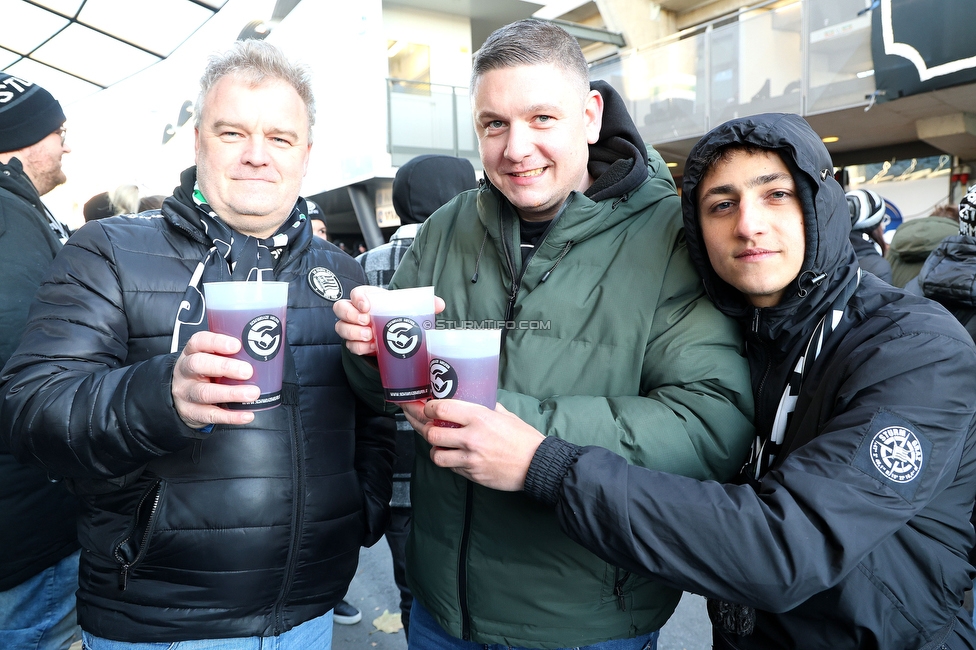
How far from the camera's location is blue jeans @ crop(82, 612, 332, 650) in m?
1.55

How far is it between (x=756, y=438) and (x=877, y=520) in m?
0.39

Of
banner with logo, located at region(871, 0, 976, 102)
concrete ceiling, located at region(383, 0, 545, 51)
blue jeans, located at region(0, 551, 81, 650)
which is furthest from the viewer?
concrete ceiling, located at region(383, 0, 545, 51)

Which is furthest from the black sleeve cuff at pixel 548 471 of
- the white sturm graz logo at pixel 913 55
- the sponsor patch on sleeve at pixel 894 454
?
the white sturm graz logo at pixel 913 55

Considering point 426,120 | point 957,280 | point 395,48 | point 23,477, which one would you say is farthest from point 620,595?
point 395,48

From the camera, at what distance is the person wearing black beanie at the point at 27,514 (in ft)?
6.71

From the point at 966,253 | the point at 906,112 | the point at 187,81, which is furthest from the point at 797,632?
the point at 187,81

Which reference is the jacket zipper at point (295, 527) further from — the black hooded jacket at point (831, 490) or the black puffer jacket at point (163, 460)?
the black hooded jacket at point (831, 490)

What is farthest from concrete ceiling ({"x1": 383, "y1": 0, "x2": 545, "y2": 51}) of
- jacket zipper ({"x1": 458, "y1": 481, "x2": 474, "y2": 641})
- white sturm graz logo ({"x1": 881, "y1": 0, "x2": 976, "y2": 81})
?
jacket zipper ({"x1": 458, "y1": 481, "x2": 474, "y2": 641})

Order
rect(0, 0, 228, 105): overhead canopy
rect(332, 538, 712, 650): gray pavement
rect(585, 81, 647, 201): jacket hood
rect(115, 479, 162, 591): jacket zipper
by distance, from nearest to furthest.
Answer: rect(115, 479, 162, 591): jacket zipper → rect(585, 81, 647, 201): jacket hood → rect(332, 538, 712, 650): gray pavement → rect(0, 0, 228, 105): overhead canopy

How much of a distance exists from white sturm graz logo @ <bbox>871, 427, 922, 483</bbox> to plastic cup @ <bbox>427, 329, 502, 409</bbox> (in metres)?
0.73

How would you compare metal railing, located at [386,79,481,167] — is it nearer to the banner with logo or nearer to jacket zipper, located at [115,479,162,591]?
the banner with logo

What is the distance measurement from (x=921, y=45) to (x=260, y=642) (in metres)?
10.6

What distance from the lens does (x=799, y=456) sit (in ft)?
4.03

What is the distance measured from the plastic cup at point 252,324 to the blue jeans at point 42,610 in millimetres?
1557
